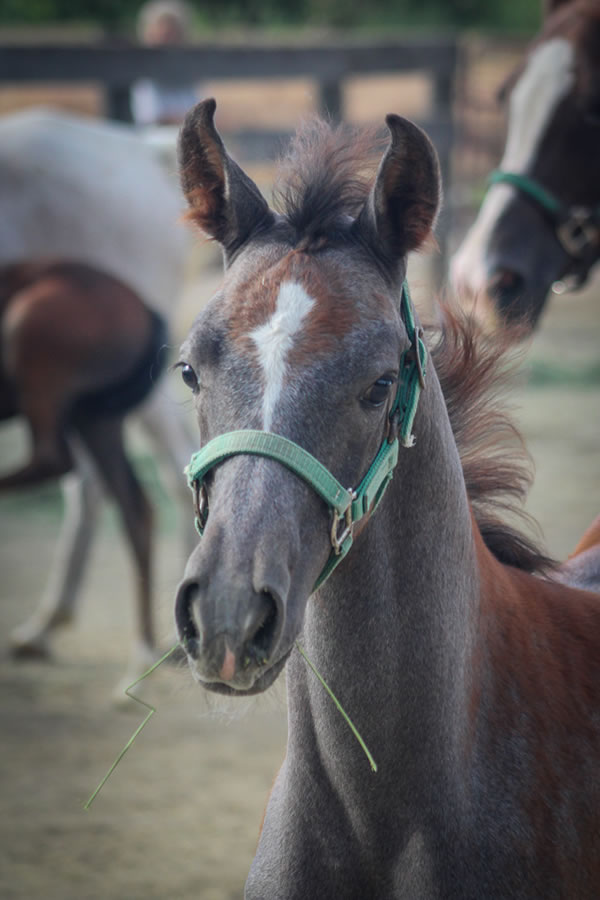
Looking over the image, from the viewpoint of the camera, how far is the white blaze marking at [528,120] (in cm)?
374

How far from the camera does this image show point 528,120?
151 inches

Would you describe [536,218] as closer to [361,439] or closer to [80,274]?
[80,274]

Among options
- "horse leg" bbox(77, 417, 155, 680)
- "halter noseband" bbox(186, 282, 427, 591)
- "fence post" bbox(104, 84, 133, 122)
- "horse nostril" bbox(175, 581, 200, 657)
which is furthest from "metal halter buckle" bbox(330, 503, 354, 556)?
"fence post" bbox(104, 84, 133, 122)

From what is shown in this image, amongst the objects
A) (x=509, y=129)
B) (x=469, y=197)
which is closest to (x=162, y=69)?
(x=509, y=129)

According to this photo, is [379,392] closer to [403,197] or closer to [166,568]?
[403,197]

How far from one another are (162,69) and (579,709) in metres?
6.75

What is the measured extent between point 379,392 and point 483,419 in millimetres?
560

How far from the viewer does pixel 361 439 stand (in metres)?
1.64

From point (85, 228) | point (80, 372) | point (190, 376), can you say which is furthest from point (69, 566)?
point (190, 376)

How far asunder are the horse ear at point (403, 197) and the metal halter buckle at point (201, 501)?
1.68ft

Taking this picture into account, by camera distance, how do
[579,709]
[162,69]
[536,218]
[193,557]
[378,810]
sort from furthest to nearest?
1. [162,69]
2. [536,218]
3. [579,709]
4. [378,810]
5. [193,557]

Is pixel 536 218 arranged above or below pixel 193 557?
above

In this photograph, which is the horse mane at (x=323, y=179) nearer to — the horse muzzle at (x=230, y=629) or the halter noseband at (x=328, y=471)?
the halter noseband at (x=328, y=471)

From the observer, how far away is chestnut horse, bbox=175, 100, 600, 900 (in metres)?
1.58
